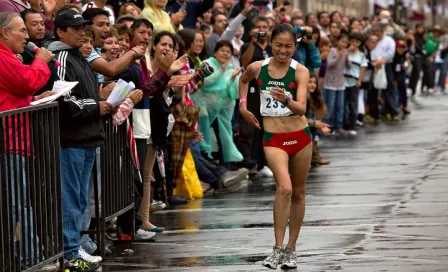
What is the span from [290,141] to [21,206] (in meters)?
2.72

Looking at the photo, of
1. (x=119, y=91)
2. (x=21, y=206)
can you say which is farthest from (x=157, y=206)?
(x=21, y=206)

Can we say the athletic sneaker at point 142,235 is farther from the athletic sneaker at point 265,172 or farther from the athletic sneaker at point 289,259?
the athletic sneaker at point 265,172

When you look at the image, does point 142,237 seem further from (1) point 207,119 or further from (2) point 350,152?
A: (2) point 350,152

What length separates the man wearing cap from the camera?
1059 cm

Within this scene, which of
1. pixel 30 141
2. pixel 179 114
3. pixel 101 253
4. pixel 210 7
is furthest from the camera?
pixel 210 7

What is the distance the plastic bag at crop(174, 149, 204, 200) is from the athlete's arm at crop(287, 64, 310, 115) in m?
5.03

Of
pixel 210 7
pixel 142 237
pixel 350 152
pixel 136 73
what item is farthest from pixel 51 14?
pixel 350 152

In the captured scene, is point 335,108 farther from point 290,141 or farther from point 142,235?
point 290,141

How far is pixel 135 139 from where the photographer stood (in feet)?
42.6

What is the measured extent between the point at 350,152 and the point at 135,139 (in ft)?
32.7

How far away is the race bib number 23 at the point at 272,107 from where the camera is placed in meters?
11.2

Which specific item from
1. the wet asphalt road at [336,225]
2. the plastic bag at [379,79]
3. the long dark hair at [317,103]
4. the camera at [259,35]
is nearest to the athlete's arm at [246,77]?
the wet asphalt road at [336,225]

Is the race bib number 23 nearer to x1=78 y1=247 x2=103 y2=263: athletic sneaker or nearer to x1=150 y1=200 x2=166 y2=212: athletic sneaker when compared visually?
x1=78 y1=247 x2=103 y2=263: athletic sneaker

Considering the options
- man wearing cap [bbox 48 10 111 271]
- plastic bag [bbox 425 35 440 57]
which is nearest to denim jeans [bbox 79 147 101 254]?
man wearing cap [bbox 48 10 111 271]
